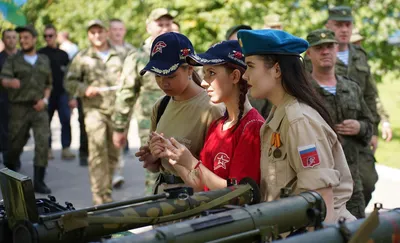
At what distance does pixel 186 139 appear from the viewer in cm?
474

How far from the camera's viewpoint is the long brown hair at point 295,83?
381cm

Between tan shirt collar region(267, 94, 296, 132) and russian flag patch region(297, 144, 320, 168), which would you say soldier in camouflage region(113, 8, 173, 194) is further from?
russian flag patch region(297, 144, 320, 168)

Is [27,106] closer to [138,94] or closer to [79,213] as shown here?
[138,94]

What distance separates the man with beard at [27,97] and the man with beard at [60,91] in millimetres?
2689

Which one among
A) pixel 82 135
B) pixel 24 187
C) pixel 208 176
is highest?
pixel 24 187

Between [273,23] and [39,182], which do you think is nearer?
[273,23]

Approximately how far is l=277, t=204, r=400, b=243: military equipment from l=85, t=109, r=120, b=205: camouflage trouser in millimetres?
7232

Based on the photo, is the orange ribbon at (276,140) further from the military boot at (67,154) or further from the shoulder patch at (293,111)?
the military boot at (67,154)

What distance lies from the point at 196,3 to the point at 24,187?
1024 centimetres

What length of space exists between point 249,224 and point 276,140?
34.7 inches

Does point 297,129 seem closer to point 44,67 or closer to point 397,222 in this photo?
point 397,222

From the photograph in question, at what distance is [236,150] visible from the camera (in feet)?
13.5

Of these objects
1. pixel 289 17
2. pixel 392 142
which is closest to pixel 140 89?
pixel 289 17

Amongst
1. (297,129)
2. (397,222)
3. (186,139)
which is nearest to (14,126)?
(186,139)
